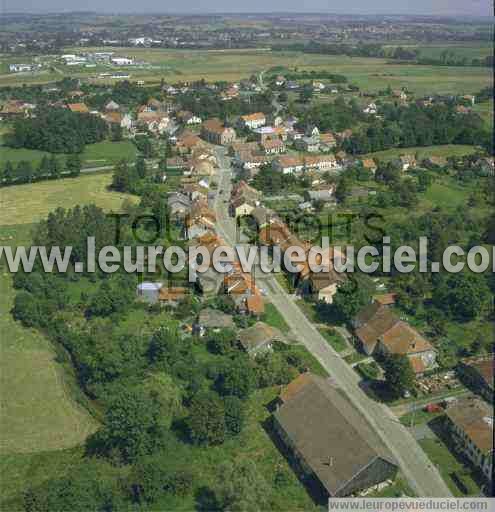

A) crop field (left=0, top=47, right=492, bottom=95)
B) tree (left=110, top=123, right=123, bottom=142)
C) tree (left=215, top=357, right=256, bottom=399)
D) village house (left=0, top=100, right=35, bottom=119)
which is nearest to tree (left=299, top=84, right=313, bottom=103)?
crop field (left=0, top=47, right=492, bottom=95)

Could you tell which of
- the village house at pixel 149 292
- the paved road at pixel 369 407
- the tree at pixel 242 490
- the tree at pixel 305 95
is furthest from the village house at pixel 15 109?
the tree at pixel 242 490

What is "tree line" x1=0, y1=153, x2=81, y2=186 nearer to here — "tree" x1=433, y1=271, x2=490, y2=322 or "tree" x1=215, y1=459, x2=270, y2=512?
"tree" x1=433, y1=271, x2=490, y2=322

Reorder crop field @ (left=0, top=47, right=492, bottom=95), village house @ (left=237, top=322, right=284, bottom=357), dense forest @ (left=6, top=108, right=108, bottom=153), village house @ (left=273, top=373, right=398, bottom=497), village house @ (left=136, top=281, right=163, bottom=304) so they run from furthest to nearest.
A: 1. crop field @ (left=0, top=47, right=492, bottom=95)
2. dense forest @ (left=6, top=108, right=108, bottom=153)
3. village house @ (left=136, top=281, right=163, bottom=304)
4. village house @ (left=237, top=322, right=284, bottom=357)
5. village house @ (left=273, top=373, right=398, bottom=497)

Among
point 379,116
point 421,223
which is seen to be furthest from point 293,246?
point 379,116

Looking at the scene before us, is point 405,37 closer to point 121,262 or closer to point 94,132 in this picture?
point 94,132

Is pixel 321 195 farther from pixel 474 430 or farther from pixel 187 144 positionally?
pixel 474 430

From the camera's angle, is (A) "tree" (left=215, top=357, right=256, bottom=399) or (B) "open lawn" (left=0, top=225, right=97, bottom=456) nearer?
(B) "open lawn" (left=0, top=225, right=97, bottom=456)

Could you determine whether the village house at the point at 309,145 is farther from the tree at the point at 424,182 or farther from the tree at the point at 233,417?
the tree at the point at 233,417
